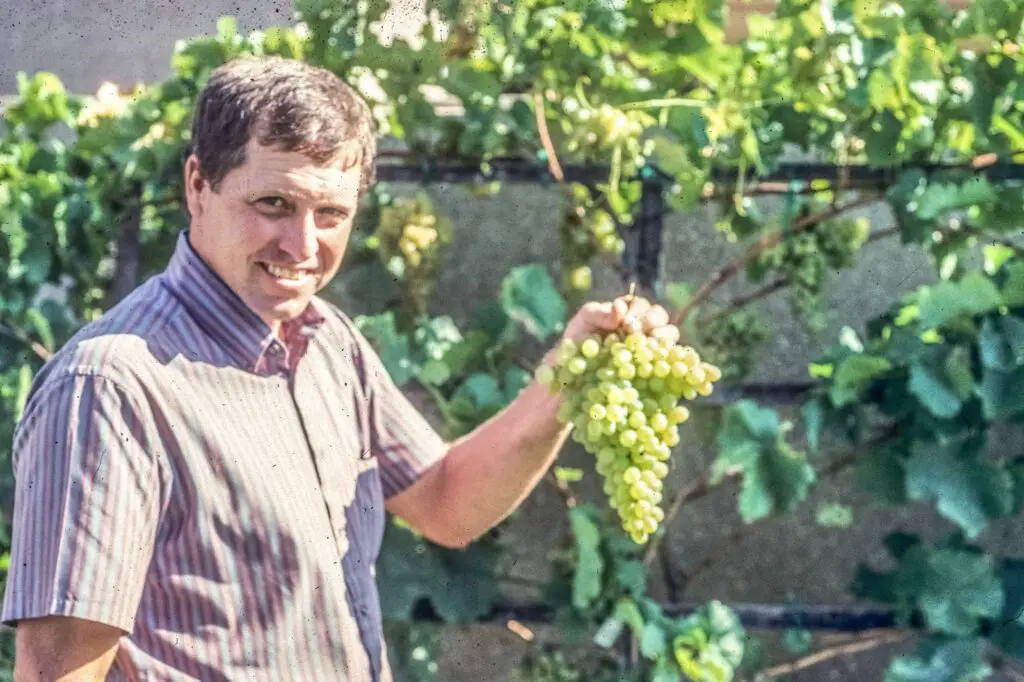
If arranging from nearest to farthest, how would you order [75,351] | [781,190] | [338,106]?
[75,351] → [338,106] → [781,190]

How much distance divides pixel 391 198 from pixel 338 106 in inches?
46.8

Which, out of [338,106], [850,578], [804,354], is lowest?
[850,578]

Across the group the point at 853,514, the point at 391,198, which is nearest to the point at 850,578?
the point at 853,514

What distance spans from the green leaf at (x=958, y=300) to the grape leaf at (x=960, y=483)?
0.25m

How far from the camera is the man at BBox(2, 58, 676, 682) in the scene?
3.89ft

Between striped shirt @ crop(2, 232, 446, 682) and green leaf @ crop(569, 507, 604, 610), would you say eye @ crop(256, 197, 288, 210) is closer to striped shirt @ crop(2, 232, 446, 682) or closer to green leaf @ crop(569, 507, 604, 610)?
striped shirt @ crop(2, 232, 446, 682)

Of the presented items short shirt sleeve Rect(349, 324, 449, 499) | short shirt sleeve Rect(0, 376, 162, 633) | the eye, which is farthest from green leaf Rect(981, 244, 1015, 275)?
short shirt sleeve Rect(0, 376, 162, 633)

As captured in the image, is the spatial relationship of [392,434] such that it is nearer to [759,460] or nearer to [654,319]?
[654,319]

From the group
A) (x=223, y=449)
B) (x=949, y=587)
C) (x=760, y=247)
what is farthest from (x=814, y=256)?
(x=223, y=449)

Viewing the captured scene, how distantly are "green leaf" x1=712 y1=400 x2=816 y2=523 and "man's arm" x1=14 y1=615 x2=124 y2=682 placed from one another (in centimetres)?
131

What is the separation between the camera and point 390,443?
1662 mm

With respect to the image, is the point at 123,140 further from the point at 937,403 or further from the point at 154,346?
the point at 937,403

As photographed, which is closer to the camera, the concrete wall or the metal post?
the metal post

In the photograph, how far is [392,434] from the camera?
1663mm
